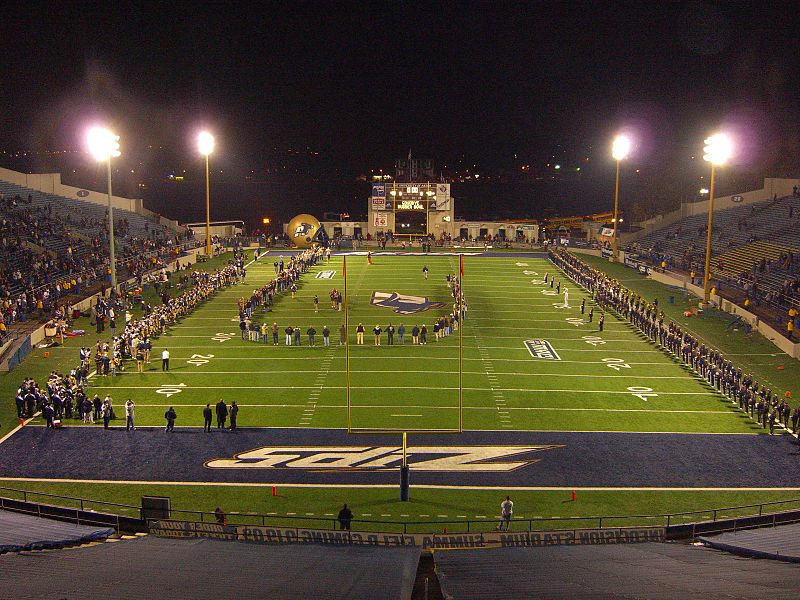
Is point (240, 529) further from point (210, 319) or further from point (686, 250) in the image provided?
point (686, 250)

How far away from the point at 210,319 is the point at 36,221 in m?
13.6

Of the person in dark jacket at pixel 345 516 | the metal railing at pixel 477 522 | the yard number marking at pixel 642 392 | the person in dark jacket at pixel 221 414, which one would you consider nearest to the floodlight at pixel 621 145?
the yard number marking at pixel 642 392

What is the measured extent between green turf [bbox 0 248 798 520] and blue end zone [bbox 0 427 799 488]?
62 cm

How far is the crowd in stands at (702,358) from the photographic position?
20516mm

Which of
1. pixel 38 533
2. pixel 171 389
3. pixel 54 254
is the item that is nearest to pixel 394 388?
pixel 171 389

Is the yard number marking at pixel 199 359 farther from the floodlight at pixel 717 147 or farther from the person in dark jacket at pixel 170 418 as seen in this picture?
the floodlight at pixel 717 147

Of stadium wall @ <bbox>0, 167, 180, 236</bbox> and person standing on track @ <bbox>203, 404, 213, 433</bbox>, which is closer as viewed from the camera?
person standing on track @ <bbox>203, 404, 213, 433</bbox>

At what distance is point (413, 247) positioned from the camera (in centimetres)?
5784

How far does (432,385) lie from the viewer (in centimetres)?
2348

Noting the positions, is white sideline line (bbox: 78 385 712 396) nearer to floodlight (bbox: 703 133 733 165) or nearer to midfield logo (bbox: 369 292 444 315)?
midfield logo (bbox: 369 292 444 315)

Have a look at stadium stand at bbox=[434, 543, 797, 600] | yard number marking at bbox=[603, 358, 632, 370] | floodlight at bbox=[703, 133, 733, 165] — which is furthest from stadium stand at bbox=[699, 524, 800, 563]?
A: floodlight at bbox=[703, 133, 733, 165]

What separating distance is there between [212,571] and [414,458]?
26.7ft

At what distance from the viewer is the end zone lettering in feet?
89.7

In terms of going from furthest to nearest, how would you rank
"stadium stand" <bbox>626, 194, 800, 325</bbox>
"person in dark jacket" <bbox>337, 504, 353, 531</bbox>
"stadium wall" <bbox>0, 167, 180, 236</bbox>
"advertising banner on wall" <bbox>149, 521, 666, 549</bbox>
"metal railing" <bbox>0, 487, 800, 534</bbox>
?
1. "stadium wall" <bbox>0, 167, 180, 236</bbox>
2. "stadium stand" <bbox>626, 194, 800, 325</bbox>
3. "metal railing" <bbox>0, 487, 800, 534</bbox>
4. "person in dark jacket" <bbox>337, 504, 353, 531</bbox>
5. "advertising banner on wall" <bbox>149, 521, 666, 549</bbox>
